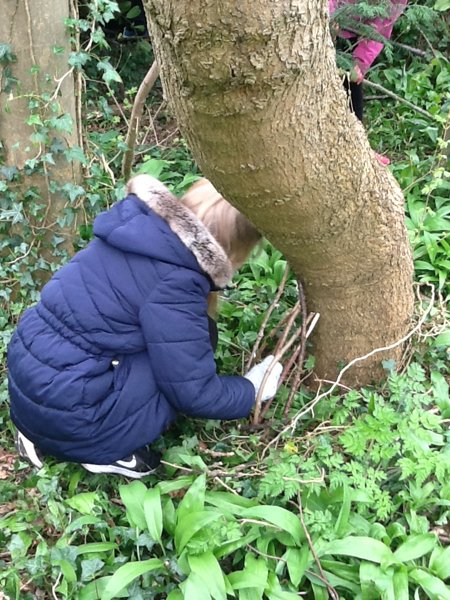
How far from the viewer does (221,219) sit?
223 cm

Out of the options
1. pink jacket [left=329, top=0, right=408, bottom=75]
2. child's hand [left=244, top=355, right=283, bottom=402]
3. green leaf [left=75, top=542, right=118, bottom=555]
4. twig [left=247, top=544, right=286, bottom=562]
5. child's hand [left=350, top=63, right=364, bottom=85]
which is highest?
pink jacket [left=329, top=0, right=408, bottom=75]

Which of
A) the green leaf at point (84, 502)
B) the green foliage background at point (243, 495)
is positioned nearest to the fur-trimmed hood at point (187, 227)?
the green foliage background at point (243, 495)

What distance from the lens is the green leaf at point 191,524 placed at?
221 cm

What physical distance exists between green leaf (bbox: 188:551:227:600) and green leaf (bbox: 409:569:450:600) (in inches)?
26.0

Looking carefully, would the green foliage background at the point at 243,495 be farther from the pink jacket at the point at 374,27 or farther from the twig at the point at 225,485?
the pink jacket at the point at 374,27

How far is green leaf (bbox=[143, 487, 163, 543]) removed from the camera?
2266 millimetres

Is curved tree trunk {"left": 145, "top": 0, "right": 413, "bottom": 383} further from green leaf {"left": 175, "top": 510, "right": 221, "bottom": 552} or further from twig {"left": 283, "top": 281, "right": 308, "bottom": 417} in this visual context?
green leaf {"left": 175, "top": 510, "right": 221, "bottom": 552}

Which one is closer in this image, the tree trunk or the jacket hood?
the jacket hood

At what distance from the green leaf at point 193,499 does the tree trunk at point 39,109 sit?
1.70m

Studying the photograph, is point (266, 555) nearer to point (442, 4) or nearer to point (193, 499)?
point (193, 499)

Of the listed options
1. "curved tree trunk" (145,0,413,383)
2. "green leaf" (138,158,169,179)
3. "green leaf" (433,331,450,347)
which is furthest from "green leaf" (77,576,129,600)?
"green leaf" (138,158,169,179)

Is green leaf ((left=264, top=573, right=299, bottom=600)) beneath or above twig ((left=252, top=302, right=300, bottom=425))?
beneath

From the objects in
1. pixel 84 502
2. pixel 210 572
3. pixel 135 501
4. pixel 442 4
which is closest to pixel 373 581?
pixel 210 572

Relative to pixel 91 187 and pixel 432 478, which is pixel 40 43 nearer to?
pixel 91 187
